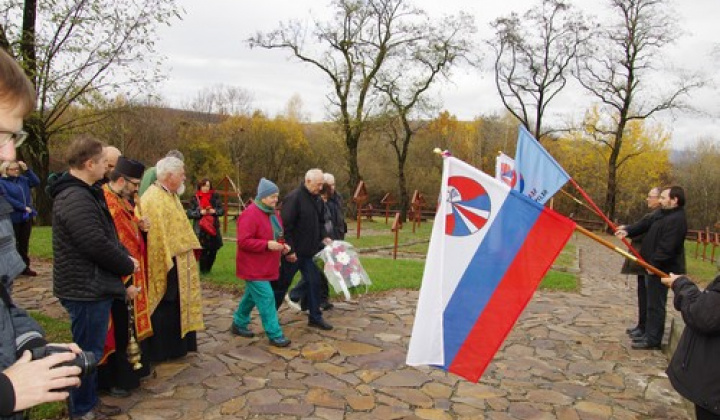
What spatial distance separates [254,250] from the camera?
215 inches

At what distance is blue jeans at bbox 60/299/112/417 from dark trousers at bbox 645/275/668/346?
585 cm

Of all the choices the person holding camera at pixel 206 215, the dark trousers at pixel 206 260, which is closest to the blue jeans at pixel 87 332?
the person holding camera at pixel 206 215

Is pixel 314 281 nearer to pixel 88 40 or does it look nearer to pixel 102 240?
pixel 102 240

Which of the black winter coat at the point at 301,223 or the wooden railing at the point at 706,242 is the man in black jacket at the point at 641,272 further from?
the wooden railing at the point at 706,242

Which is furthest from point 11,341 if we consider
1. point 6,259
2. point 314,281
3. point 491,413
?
point 314,281

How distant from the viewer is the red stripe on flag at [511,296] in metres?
3.49

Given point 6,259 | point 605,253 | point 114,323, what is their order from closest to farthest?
point 6,259 → point 114,323 → point 605,253

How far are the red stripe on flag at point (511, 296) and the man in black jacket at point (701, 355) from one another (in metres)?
0.86

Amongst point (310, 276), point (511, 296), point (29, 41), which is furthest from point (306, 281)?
point (29, 41)

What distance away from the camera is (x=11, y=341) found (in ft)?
5.50

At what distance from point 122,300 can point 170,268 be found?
2.15 ft

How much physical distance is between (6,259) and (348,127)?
87.6 ft

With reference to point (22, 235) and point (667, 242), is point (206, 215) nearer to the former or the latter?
point (22, 235)

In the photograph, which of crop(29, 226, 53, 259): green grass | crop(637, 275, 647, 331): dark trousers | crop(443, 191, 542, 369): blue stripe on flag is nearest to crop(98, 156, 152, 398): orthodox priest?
crop(443, 191, 542, 369): blue stripe on flag
